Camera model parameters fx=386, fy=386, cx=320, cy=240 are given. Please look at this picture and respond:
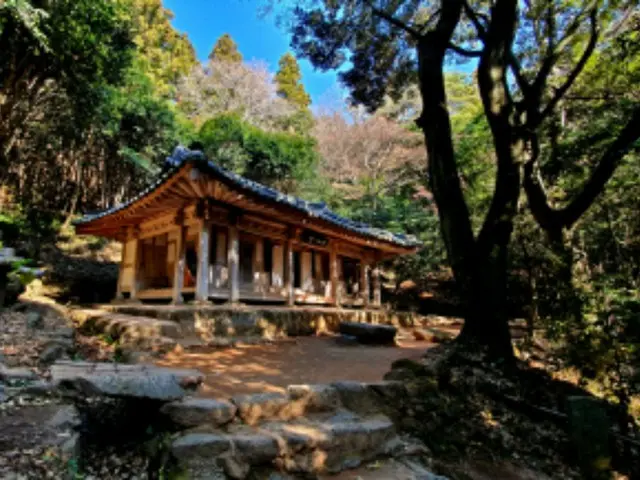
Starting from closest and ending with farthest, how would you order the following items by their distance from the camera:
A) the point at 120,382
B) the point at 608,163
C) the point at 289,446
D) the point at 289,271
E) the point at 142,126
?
the point at 120,382 < the point at 289,446 < the point at 608,163 < the point at 289,271 < the point at 142,126

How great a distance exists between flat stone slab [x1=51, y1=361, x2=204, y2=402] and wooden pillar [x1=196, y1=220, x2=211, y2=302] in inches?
204

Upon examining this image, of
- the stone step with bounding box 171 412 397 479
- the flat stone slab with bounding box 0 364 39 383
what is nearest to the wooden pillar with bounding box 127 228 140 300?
the flat stone slab with bounding box 0 364 39 383

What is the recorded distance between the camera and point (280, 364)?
6180mm

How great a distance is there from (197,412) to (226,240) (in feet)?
24.0

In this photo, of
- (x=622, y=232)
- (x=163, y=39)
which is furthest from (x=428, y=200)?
(x=163, y=39)

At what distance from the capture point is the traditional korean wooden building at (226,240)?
8305mm

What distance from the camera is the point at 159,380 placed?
3133 millimetres

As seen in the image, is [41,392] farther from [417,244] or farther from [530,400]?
[417,244]

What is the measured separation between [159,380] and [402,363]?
3.42 m

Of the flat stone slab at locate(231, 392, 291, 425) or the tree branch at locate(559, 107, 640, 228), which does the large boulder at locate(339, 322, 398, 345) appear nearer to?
the tree branch at locate(559, 107, 640, 228)

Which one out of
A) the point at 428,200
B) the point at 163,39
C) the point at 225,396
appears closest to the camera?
the point at 225,396

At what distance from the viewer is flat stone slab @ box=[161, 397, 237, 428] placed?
313 cm

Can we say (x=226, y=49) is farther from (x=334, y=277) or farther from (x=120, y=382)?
(x=120, y=382)

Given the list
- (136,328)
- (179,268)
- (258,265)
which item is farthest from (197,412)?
(258,265)
